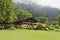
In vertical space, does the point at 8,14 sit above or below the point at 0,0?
below

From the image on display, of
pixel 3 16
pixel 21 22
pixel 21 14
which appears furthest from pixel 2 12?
pixel 21 14

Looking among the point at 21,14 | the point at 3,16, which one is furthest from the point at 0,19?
the point at 21,14

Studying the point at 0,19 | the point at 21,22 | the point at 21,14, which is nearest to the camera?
the point at 0,19

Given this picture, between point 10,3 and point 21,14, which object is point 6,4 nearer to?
point 10,3

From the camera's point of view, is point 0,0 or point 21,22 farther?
point 21,22

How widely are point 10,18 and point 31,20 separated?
11.3m

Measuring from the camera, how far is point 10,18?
47.5 metres

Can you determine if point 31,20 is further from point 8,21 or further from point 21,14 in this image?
point 21,14

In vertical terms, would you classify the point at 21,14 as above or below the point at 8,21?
below

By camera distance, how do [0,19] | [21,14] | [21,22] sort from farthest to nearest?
[21,14], [21,22], [0,19]

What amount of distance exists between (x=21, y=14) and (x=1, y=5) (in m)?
51.7

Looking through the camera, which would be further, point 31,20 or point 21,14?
point 21,14

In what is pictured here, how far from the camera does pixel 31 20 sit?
5775 cm

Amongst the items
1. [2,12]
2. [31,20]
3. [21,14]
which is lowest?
[21,14]
